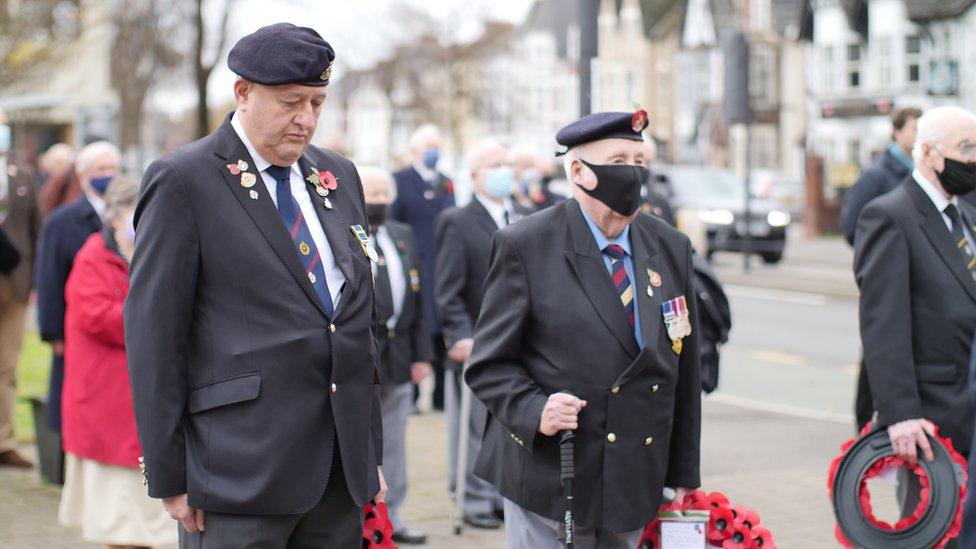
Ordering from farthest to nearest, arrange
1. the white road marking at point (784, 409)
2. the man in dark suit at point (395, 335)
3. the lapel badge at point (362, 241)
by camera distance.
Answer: the white road marking at point (784, 409) → the man in dark suit at point (395, 335) → the lapel badge at point (362, 241)

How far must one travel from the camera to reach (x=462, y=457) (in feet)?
Result: 25.0

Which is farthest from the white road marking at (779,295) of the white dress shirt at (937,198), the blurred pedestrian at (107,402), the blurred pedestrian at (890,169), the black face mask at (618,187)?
the black face mask at (618,187)

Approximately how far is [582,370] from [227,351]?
1.11 m

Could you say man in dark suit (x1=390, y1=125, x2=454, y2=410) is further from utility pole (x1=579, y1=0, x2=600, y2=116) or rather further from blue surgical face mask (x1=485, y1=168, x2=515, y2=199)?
blue surgical face mask (x1=485, y1=168, x2=515, y2=199)

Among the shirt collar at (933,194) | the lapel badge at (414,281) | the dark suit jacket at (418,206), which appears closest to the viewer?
the shirt collar at (933,194)

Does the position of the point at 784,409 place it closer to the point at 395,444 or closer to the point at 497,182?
the point at 497,182

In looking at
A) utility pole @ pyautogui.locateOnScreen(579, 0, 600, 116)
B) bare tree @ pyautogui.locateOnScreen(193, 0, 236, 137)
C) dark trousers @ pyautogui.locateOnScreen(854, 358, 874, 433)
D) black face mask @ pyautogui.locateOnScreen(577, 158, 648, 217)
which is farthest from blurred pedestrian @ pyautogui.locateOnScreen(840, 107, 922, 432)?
bare tree @ pyautogui.locateOnScreen(193, 0, 236, 137)

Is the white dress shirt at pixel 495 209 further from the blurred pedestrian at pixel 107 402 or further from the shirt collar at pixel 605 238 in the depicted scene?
the shirt collar at pixel 605 238

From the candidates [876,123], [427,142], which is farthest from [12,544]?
[876,123]

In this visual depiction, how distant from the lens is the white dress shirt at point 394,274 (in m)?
7.40

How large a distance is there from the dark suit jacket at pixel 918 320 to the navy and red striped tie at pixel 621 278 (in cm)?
155

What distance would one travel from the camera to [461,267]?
7719 millimetres

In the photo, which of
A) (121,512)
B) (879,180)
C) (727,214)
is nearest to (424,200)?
(879,180)

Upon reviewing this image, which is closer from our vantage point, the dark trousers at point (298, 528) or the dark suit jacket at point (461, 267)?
the dark trousers at point (298, 528)
